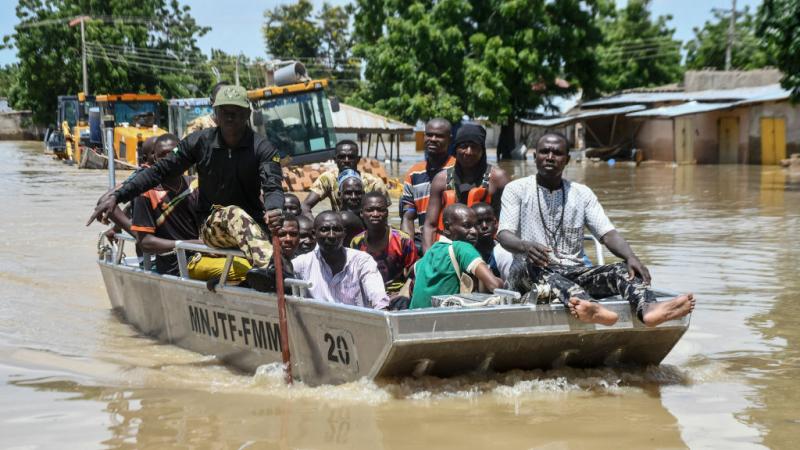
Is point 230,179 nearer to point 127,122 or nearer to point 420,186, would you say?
point 420,186

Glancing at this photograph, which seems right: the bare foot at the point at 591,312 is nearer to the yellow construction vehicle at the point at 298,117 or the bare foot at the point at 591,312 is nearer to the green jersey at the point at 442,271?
the green jersey at the point at 442,271

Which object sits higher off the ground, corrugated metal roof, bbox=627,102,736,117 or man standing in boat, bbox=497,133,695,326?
corrugated metal roof, bbox=627,102,736,117

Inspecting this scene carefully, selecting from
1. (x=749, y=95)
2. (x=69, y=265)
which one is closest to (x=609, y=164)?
(x=749, y=95)

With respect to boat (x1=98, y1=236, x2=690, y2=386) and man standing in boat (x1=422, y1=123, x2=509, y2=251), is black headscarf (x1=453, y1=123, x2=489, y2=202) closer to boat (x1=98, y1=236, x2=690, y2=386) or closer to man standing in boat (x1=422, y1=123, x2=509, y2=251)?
man standing in boat (x1=422, y1=123, x2=509, y2=251)

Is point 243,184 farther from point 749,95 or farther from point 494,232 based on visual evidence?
point 749,95

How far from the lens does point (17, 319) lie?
30.8 ft

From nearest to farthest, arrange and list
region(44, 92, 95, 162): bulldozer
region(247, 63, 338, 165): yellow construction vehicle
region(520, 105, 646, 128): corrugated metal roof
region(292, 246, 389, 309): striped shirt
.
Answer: region(292, 246, 389, 309): striped shirt → region(247, 63, 338, 165): yellow construction vehicle → region(44, 92, 95, 162): bulldozer → region(520, 105, 646, 128): corrugated metal roof

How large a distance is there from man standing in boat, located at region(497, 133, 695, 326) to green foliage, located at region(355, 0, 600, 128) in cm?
2958

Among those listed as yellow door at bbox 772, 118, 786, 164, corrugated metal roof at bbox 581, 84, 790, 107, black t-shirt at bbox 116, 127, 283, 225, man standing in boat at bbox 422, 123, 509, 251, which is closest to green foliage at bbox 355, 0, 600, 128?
corrugated metal roof at bbox 581, 84, 790, 107

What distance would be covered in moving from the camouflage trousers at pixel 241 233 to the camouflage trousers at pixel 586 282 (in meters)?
1.53

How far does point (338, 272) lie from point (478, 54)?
31.4 m

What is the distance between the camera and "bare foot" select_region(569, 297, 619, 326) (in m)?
5.54

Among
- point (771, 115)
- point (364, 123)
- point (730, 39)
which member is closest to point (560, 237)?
point (771, 115)

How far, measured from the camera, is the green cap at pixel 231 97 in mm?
6230
